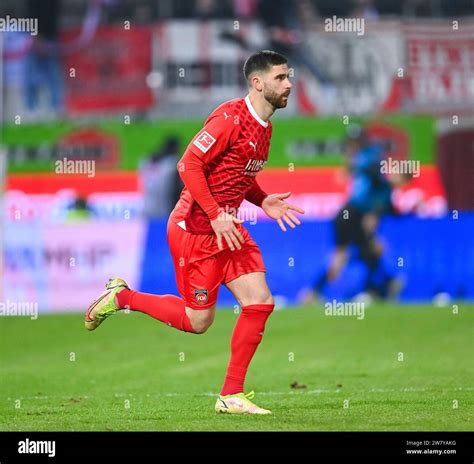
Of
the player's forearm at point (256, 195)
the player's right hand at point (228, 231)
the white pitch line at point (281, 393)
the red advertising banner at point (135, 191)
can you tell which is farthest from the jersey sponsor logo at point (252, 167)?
the red advertising banner at point (135, 191)

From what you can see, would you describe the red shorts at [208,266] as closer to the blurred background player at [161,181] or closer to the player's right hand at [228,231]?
the player's right hand at [228,231]

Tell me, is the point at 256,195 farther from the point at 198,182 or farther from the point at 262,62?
the point at 262,62

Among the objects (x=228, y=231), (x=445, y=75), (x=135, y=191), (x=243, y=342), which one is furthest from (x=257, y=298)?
(x=445, y=75)

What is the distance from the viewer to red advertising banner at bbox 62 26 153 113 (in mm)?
27781

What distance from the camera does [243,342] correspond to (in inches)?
379

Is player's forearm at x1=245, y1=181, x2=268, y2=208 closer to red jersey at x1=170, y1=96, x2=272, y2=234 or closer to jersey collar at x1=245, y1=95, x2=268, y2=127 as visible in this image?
red jersey at x1=170, y1=96, x2=272, y2=234

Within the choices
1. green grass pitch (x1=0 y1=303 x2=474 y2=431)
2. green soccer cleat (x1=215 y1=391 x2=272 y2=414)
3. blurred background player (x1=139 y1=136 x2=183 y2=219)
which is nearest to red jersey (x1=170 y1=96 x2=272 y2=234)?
green soccer cleat (x1=215 y1=391 x2=272 y2=414)

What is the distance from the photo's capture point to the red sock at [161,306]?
987 centimetres

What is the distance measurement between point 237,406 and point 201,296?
891 millimetres

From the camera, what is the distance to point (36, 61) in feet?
92.3
